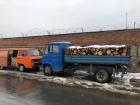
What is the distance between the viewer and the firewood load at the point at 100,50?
17.0 metres

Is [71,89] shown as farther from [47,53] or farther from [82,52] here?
[47,53]

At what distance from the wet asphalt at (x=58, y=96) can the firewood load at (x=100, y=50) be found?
333cm

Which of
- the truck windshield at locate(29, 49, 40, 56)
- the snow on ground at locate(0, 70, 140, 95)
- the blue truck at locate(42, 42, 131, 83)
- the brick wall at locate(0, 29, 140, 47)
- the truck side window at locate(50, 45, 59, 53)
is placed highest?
the brick wall at locate(0, 29, 140, 47)

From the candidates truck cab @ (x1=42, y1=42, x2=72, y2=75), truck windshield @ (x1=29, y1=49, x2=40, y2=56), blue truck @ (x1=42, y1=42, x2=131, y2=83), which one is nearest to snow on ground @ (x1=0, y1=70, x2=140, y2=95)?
blue truck @ (x1=42, y1=42, x2=131, y2=83)

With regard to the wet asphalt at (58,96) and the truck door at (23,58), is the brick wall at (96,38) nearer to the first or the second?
the truck door at (23,58)

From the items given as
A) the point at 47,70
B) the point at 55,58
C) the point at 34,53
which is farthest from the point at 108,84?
the point at 34,53

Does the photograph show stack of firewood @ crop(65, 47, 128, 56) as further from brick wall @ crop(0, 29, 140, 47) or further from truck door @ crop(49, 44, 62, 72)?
brick wall @ crop(0, 29, 140, 47)

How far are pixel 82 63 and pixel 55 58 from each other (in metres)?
2.33

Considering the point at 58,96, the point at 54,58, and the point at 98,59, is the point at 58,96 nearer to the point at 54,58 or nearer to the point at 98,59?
the point at 98,59

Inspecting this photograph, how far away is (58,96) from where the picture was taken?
13.3 m

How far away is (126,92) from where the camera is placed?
1400 centimetres

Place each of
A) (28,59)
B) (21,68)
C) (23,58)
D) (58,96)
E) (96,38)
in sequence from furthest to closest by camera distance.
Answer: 1. (96,38)
2. (21,68)
3. (23,58)
4. (28,59)
5. (58,96)

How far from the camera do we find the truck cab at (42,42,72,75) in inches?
798

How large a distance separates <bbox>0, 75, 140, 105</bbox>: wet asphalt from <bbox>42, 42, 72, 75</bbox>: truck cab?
179 inches
